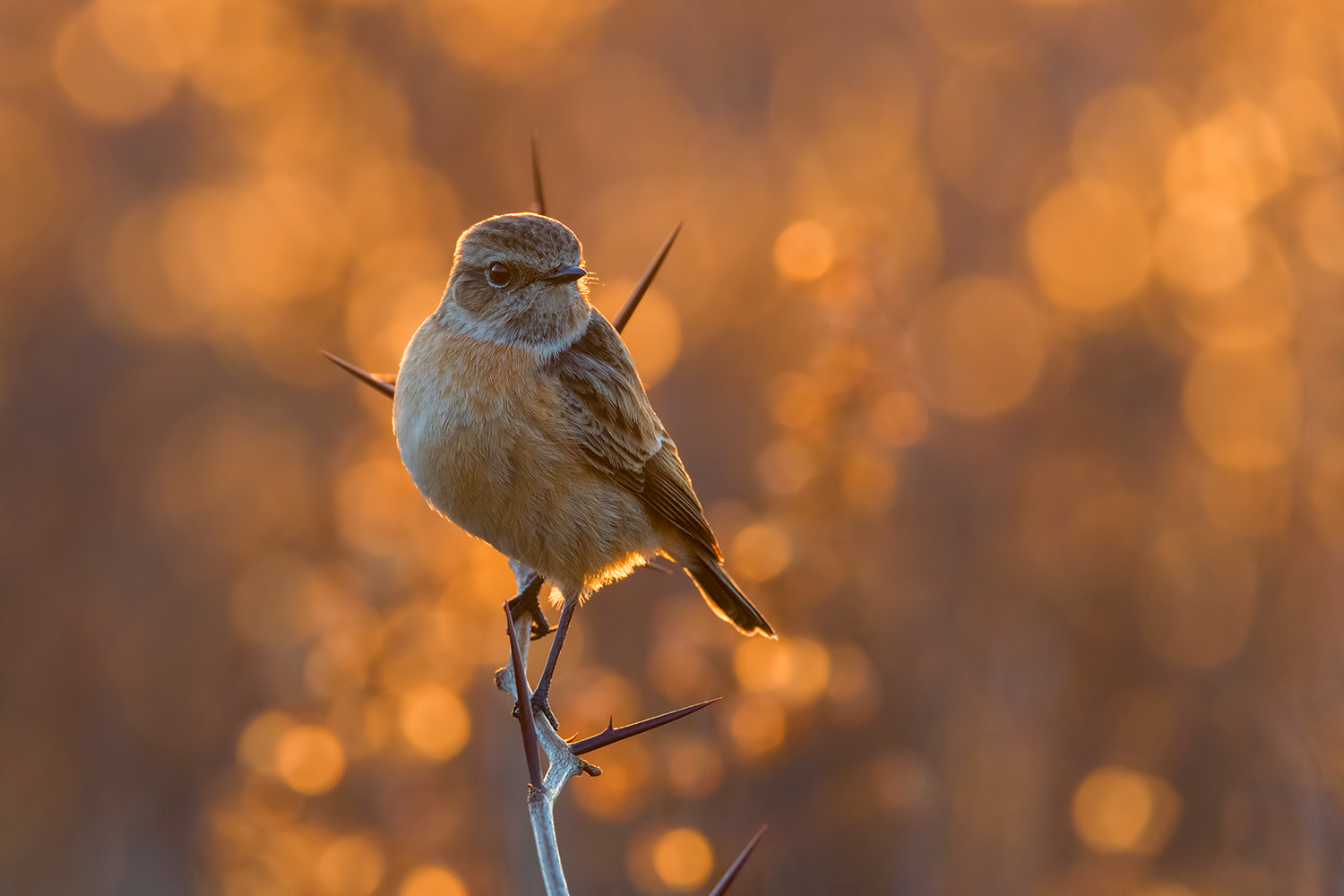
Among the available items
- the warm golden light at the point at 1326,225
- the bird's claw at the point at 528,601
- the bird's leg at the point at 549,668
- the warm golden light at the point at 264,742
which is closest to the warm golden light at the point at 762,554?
the bird's claw at the point at 528,601

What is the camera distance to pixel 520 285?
3.79m

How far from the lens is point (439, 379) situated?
3.52 metres

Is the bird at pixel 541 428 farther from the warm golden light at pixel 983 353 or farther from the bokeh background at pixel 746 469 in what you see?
the warm golden light at pixel 983 353

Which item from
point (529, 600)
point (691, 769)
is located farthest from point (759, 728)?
point (529, 600)

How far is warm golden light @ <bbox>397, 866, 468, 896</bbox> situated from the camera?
15.0 feet

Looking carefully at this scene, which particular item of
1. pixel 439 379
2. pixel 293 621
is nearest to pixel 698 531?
pixel 439 379

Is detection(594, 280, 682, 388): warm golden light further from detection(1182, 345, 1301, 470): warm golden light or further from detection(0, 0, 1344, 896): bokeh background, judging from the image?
detection(1182, 345, 1301, 470): warm golden light

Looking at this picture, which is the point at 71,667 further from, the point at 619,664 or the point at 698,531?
the point at 698,531

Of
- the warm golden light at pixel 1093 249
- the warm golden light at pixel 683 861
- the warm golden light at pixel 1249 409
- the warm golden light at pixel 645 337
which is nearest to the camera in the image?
the warm golden light at pixel 683 861

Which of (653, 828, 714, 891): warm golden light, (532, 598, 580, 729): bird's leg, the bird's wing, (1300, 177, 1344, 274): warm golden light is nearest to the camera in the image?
(532, 598, 580, 729): bird's leg

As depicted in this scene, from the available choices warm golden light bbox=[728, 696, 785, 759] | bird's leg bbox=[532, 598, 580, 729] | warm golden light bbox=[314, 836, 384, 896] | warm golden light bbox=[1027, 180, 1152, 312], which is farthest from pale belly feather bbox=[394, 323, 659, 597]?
warm golden light bbox=[1027, 180, 1152, 312]

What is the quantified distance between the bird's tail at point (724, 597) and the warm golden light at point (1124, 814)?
3586 mm

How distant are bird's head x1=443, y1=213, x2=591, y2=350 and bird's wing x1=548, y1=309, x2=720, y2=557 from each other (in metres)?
0.10

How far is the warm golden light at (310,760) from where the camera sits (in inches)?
182
